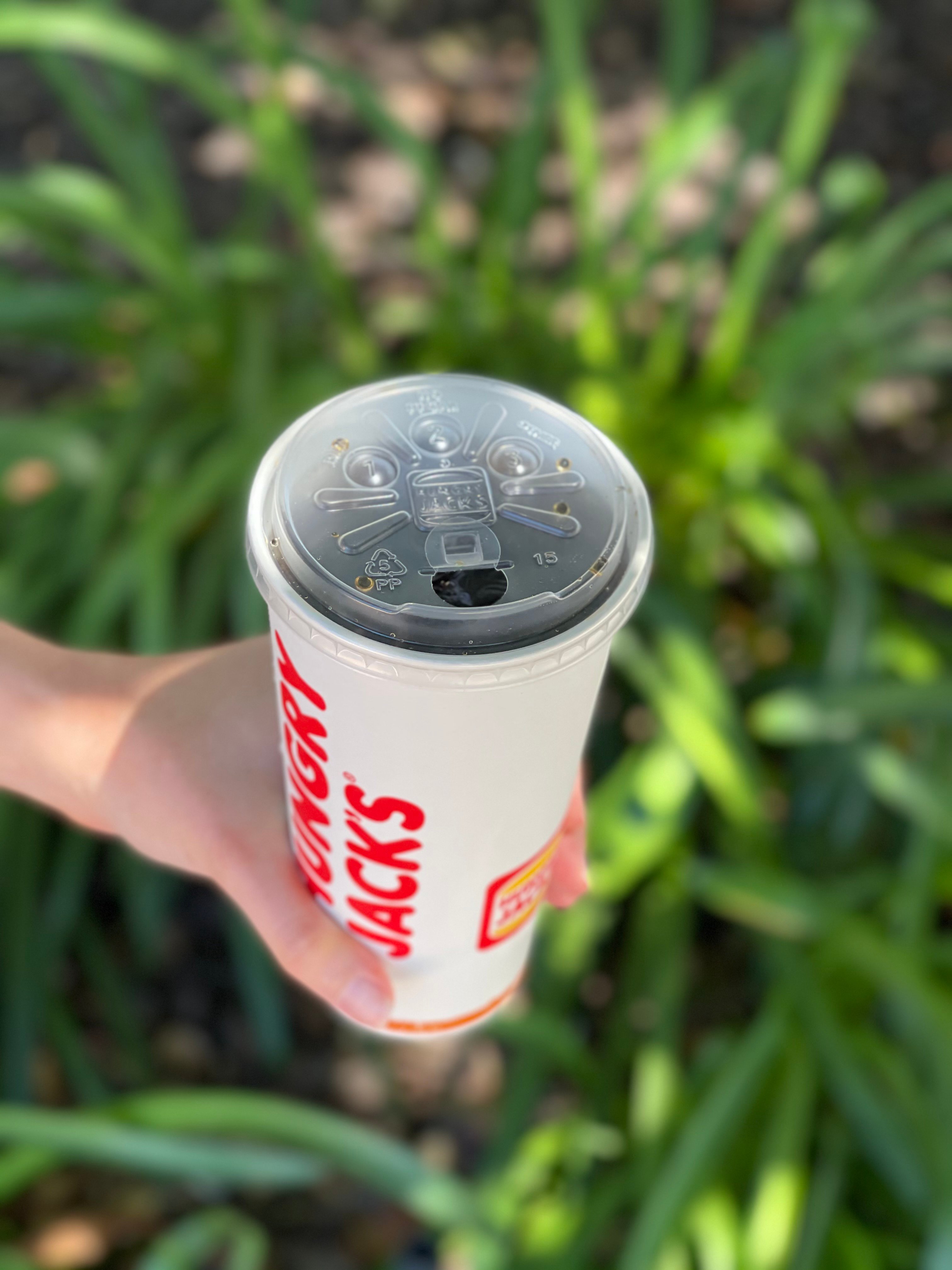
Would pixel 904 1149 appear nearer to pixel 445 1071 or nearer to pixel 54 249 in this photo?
pixel 445 1071

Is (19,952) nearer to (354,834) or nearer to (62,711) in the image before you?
(62,711)

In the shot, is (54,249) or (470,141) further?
(470,141)

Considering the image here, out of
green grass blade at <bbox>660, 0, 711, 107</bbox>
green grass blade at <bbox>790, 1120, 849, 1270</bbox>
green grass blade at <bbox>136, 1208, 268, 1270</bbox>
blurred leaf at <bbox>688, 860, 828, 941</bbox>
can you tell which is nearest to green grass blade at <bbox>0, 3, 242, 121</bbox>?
green grass blade at <bbox>660, 0, 711, 107</bbox>

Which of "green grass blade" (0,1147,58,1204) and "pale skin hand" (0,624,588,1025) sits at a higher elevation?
"pale skin hand" (0,624,588,1025)

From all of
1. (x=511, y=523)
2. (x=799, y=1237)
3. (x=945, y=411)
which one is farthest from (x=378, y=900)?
(x=945, y=411)

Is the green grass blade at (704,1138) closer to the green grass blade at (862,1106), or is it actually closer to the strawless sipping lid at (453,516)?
the green grass blade at (862,1106)

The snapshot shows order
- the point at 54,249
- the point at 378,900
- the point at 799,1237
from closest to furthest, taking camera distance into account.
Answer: the point at 378,900 → the point at 799,1237 → the point at 54,249

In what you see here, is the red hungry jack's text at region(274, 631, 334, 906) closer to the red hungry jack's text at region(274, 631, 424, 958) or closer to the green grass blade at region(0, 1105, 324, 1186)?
the red hungry jack's text at region(274, 631, 424, 958)

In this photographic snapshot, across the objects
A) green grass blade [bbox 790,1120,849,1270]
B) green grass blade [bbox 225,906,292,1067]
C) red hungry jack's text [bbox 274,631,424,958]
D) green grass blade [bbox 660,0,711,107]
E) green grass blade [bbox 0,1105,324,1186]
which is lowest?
green grass blade [bbox 225,906,292,1067]
